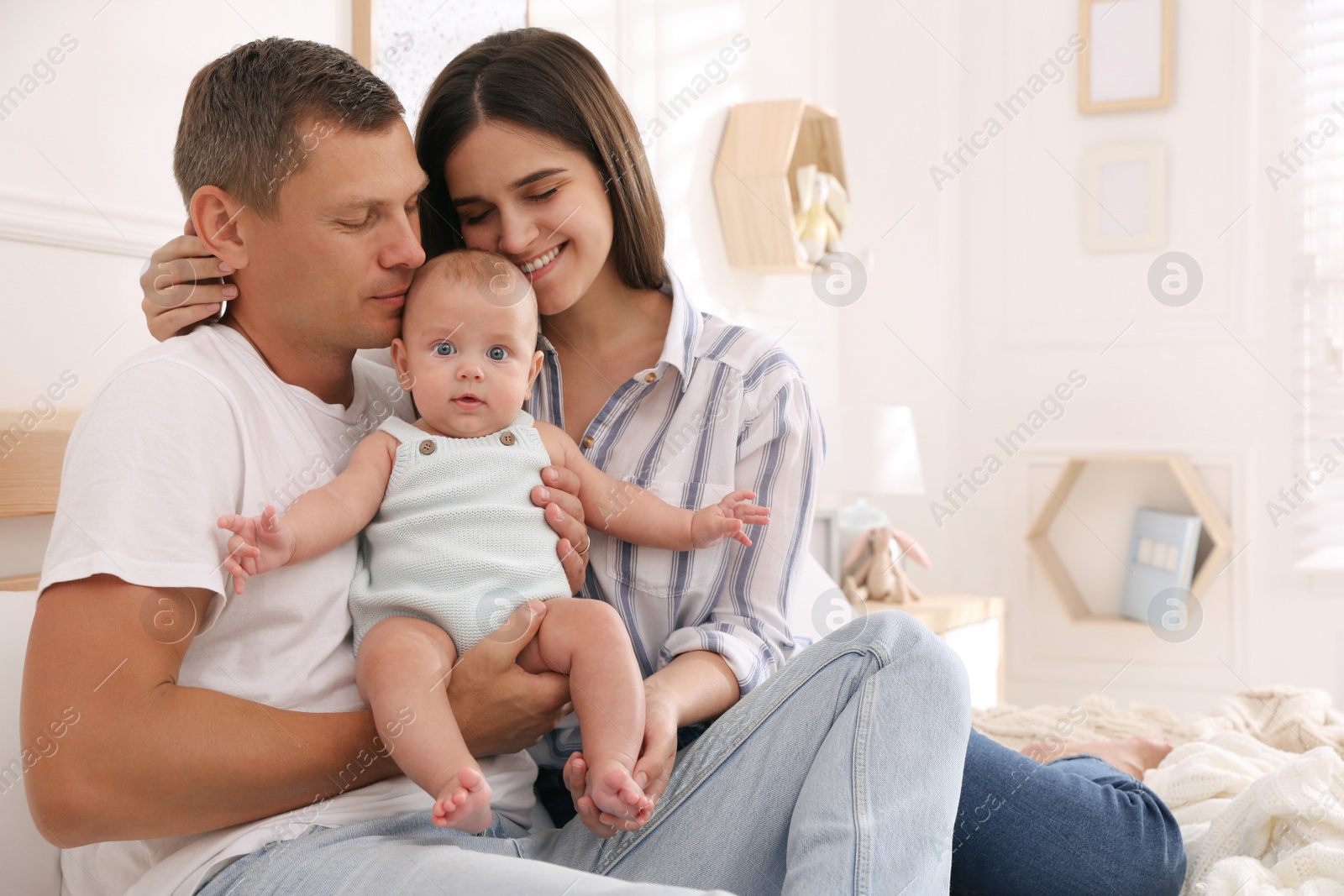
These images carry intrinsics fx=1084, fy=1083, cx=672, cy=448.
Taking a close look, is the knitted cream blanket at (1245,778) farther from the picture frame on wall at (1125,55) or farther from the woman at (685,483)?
the picture frame on wall at (1125,55)

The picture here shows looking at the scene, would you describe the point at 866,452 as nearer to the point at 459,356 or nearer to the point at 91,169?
the point at 459,356

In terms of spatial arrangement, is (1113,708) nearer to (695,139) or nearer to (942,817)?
(942,817)

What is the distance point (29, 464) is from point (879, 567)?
2353 millimetres

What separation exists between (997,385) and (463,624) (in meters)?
3.09

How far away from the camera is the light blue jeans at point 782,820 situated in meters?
0.94

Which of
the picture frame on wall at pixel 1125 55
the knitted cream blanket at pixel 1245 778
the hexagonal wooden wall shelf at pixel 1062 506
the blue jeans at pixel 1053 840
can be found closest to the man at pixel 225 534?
the blue jeans at pixel 1053 840

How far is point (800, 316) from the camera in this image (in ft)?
11.8

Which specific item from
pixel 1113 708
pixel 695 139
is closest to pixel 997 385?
pixel 695 139

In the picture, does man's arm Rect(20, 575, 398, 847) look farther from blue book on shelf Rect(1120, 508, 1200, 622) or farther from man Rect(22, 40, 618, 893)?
blue book on shelf Rect(1120, 508, 1200, 622)

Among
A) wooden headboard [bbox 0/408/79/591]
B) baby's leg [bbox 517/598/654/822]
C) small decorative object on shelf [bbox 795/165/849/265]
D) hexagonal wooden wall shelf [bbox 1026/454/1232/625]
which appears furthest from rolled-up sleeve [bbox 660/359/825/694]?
hexagonal wooden wall shelf [bbox 1026/454/1232/625]

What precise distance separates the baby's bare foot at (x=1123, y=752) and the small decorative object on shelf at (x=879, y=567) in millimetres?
1286

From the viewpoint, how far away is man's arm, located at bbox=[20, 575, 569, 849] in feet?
3.00

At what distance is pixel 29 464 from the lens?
1.34 meters

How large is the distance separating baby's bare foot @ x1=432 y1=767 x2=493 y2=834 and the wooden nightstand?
7.25ft
